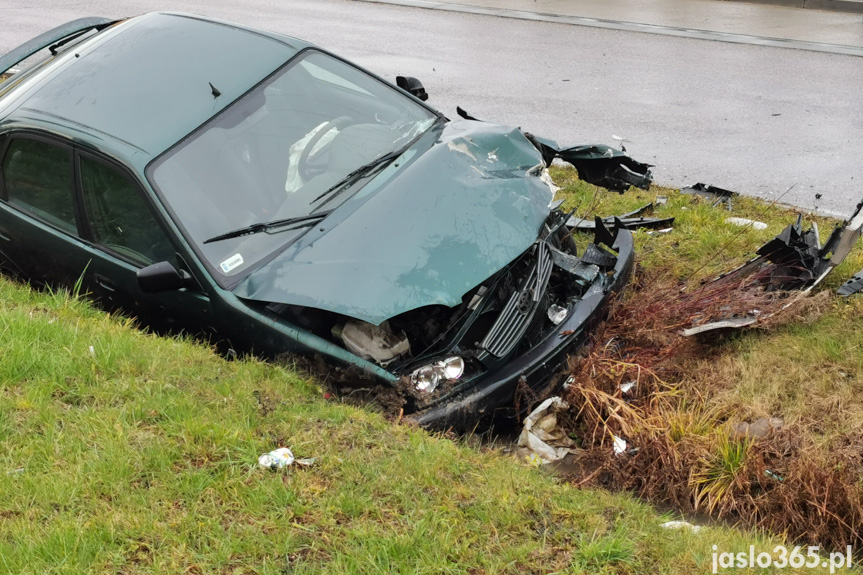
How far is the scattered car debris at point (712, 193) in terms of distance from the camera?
6.36 metres

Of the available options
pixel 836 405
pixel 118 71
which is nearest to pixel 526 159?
pixel 836 405

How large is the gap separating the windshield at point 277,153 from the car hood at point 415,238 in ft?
0.62

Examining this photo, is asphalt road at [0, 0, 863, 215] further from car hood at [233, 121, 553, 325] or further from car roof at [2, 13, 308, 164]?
car roof at [2, 13, 308, 164]

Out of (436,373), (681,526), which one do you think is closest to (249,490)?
(436,373)

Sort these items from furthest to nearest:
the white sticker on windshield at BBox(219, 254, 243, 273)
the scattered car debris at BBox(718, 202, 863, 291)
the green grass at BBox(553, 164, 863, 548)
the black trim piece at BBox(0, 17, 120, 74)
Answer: the black trim piece at BBox(0, 17, 120, 74), the scattered car debris at BBox(718, 202, 863, 291), the white sticker on windshield at BBox(219, 254, 243, 273), the green grass at BBox(553, 164, 863, 548)

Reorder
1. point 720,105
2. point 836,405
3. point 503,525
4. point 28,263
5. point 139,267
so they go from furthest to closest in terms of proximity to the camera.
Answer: point 720,105, point 28,263, point 139,267, point 836,405, point 503,525

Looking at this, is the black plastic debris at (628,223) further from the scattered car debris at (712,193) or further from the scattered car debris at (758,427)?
the scattered car debris at (758,427)

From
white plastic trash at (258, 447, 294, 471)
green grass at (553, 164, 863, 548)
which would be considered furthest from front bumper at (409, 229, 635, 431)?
white plastic trash at (258, 447, 294, 471)

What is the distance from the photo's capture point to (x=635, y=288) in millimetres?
5098

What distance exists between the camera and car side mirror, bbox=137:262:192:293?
3984mm

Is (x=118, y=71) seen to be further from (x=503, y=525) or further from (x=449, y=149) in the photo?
(x=503, y=525)

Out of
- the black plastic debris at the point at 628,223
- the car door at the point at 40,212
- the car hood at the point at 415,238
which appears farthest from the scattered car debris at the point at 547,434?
the car door at the point at 40,212

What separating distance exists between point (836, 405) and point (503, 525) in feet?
6.33

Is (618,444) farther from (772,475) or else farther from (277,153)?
(277,153)
